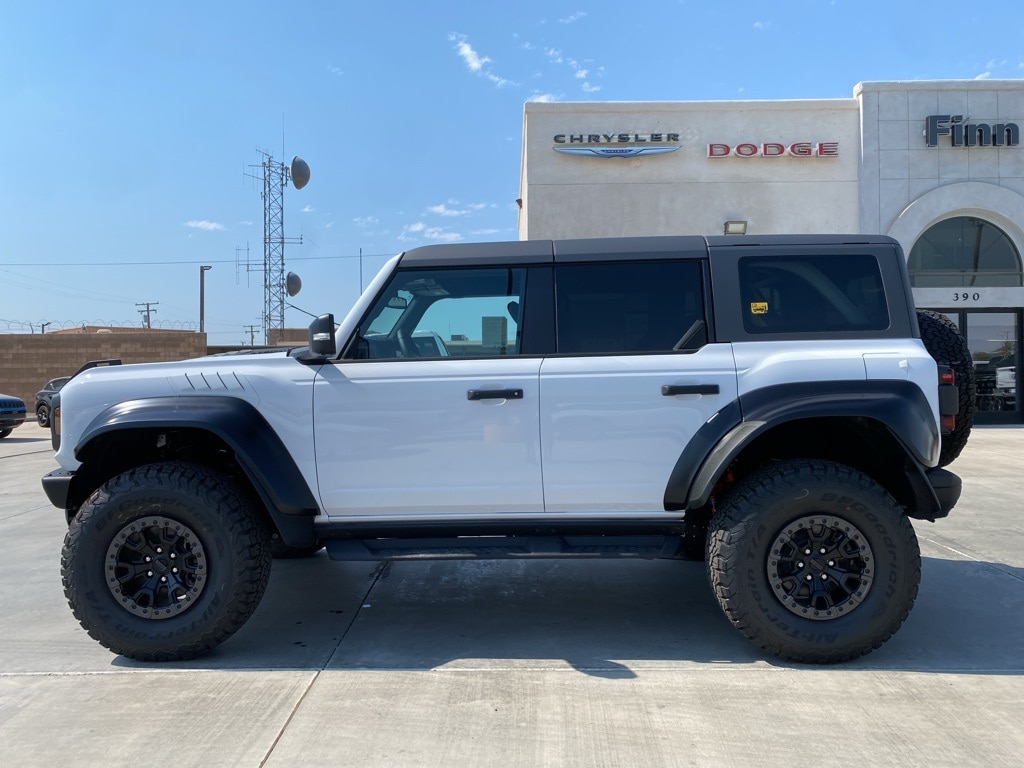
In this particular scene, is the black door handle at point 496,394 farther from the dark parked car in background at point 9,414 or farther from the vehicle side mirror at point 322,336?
the dark parked car in background at point 9,414

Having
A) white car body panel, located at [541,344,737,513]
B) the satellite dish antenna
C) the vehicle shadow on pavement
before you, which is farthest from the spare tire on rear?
the satellite dish antenna

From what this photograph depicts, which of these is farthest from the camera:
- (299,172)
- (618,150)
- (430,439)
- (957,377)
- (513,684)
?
(299,172)

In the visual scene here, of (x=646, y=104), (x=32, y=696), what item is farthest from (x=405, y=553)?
(x=646, y=104)

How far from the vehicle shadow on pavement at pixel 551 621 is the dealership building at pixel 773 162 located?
12057 millimetres

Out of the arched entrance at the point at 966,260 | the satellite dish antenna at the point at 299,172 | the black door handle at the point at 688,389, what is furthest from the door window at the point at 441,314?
the satellite dish antenna at the point at 299,172

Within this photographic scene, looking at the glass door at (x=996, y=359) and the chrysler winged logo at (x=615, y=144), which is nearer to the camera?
the chrysler winged logo at (x=615, y=144)

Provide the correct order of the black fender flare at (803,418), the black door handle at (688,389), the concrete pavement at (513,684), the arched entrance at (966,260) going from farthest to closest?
1. the arched entrance at (966,260)
2. the black door handle at (688,389)
3. the black fender flare at (803,418)
4. the concrete pavement at (513,684)

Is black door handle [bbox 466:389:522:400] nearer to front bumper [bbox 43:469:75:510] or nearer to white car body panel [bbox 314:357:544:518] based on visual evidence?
white car body panel [bbox 314:357:544:518]

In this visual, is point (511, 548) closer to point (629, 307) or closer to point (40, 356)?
point (629, 307)

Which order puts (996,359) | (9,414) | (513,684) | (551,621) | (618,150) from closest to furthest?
(513,684) < (551,621) < (618,150) < (996,359) < (9,414)

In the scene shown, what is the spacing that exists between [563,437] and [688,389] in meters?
0.64

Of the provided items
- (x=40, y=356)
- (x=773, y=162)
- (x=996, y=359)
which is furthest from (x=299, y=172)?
(x=996, y=359)

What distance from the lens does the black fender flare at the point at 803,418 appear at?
12.0ft

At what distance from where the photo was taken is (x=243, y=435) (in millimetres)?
3818
